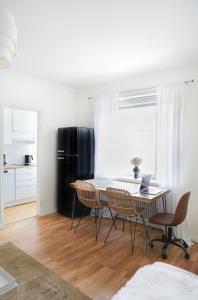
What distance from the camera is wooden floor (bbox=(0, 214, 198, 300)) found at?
82.9 inches

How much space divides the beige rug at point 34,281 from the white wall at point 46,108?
157 centimetres

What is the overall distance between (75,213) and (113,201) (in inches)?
49.6

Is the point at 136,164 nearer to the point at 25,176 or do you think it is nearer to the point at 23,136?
the point at 25,176

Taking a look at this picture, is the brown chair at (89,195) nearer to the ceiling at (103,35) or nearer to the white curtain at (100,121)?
the white curtain at (100,121)

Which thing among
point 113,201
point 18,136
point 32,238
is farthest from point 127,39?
point 18,136

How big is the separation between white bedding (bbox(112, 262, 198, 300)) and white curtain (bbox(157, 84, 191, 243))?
93cm

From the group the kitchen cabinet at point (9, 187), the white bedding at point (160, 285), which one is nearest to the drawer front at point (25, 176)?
the kitchen cabinet at point (9, 187)

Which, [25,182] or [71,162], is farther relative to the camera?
[25,182]

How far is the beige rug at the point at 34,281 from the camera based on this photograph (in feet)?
6.09

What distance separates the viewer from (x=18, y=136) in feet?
15.5

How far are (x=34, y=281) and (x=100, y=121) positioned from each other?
283 centimetres

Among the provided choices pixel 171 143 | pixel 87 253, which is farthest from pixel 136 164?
pixel 87 253

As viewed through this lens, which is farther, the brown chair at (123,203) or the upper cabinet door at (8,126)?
the upper cabinet door at (8,126)

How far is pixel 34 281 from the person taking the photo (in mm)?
2039
